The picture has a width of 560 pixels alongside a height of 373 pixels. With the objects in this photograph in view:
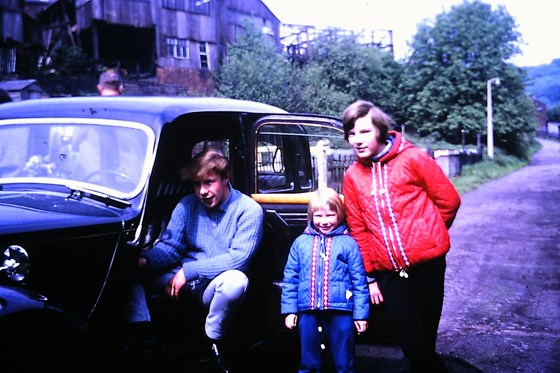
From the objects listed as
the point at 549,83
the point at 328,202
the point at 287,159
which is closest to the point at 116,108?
the point at 328,202

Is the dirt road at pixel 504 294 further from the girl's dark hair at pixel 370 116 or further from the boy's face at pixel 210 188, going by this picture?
the boy's face at pixel 210 188

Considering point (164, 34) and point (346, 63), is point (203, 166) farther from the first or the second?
point (346, 63)

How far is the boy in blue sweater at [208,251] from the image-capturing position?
3.08m

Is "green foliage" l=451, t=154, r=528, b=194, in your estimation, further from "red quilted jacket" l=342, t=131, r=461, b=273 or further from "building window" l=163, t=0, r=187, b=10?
"building window" l=163, t=0, r=187, b=10

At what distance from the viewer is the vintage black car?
2.40 m

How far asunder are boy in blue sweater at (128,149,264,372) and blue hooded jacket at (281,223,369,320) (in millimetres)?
292

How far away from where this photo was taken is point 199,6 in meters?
32.0

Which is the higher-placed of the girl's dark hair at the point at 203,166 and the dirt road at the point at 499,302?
the girl's dark hair at the point at 203,166

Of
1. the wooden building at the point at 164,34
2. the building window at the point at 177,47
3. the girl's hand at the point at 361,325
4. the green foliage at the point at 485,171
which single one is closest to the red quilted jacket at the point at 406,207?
the girl's hand at the point at 361,325

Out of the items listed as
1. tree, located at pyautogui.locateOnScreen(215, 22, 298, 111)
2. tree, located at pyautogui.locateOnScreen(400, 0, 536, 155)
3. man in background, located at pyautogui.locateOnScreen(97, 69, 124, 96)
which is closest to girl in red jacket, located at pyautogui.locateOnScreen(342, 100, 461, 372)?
man in background, located at pyautogui.locateOnScreen(97, 69, 124, 96)

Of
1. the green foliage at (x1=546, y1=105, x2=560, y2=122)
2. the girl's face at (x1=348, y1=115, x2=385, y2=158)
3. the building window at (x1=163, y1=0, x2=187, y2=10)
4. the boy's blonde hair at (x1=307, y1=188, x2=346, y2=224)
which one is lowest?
the boy's blonde hair at (x1=307, y1=188, x2=346, y2=224)

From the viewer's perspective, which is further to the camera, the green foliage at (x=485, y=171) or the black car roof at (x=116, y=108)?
the green foliage at (x=485, y=171)

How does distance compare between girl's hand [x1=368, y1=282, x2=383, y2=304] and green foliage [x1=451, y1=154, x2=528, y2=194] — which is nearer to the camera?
girl's hand [x1=368, y1=282, x2=383, y2=304]

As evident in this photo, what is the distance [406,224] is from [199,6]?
31744mm
